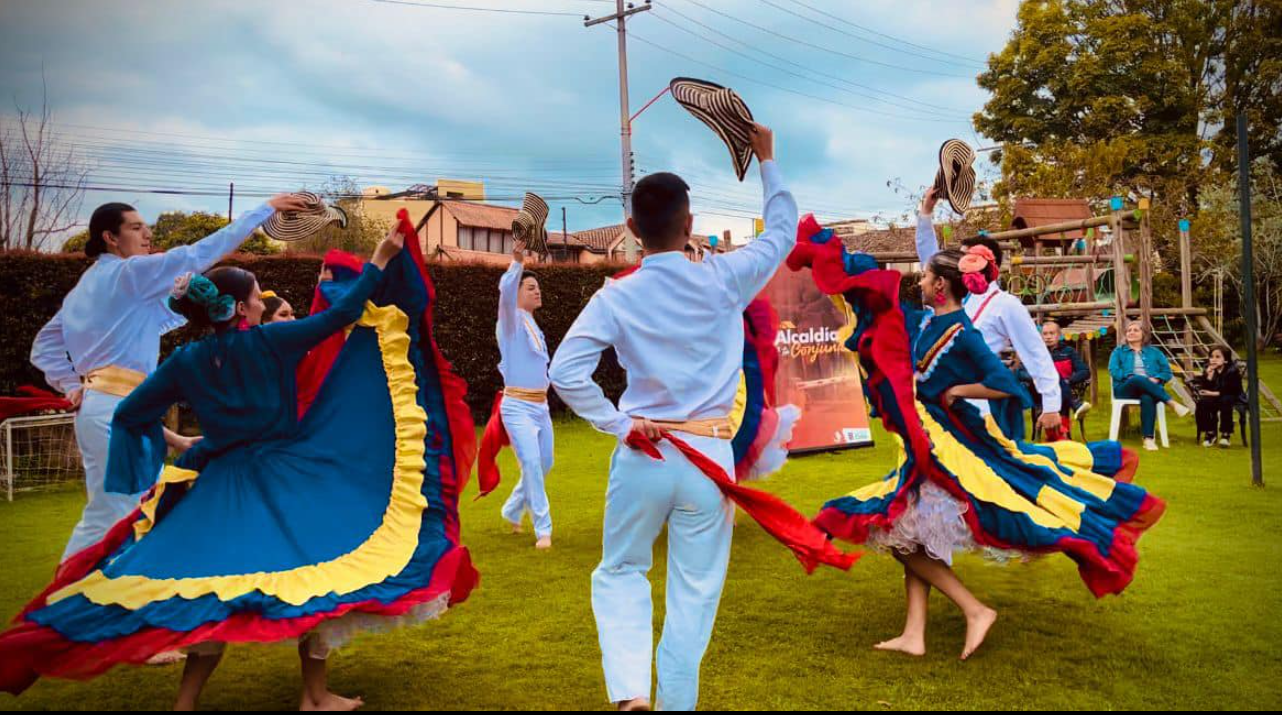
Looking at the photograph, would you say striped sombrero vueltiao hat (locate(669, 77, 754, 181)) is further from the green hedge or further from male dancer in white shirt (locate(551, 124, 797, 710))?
the green hedge

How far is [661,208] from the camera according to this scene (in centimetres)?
347

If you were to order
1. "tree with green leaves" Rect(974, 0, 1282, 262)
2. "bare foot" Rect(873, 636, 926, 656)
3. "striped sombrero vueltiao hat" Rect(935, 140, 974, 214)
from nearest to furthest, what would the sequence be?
"bare foot" Rect(873, 636, 926, 656)
"striped sombrero vueltiao hat" Rect(935, 140, 974, 214)
"tree with green leaves" Rect(974, 0, 1282, 262)

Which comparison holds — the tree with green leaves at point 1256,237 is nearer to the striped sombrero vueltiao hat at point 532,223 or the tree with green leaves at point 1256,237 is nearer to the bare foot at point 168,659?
the striped sombrero vueltiao hat at point 532,223

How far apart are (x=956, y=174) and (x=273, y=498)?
3832 millimetres

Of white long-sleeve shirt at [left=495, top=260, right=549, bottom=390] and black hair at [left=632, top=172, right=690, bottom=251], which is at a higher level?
black hair at [left=632, top=172, right=690, bottom=251]

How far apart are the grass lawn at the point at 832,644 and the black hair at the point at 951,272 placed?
67.8 inches

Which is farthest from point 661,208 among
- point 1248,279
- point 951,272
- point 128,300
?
point 1248,279

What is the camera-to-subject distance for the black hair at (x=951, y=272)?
15.9 ft

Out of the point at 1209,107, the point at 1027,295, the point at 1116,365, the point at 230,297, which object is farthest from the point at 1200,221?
the point at 230,297

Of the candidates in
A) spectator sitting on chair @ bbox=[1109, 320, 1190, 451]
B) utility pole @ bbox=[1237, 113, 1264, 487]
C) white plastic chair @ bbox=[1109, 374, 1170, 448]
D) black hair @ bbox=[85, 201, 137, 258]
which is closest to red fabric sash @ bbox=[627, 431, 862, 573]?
black hair @ bbox=[85, 201, 137, 258]

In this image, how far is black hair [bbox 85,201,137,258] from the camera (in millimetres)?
4832

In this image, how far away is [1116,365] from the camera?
13.2m

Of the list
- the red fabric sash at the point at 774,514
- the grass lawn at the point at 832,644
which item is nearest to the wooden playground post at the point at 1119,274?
the grass lawn at the point at 832,644

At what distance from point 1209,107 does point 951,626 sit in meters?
33.6
